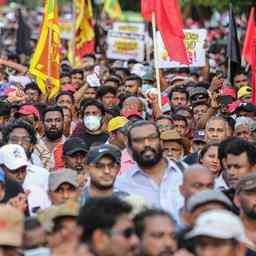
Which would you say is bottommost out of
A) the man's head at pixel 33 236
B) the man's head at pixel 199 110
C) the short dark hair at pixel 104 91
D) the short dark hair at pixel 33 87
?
the man's head at pixel 33 236

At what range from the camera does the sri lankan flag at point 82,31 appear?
24562mm

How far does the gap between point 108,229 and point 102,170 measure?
2.70 m

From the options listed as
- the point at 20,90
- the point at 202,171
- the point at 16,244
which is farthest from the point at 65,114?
the point at 16,244

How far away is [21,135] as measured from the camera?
1413cm

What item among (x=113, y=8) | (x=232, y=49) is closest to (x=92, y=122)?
(x=232, y=49)

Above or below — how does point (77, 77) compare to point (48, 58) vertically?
below

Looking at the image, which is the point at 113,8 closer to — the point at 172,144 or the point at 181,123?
the point at 181,123

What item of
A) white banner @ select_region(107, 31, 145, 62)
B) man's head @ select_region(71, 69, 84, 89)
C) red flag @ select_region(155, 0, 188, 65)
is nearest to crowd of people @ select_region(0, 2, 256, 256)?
red flag @ select_region(155, 0, 188, 65)

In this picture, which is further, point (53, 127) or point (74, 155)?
point (53, 127)

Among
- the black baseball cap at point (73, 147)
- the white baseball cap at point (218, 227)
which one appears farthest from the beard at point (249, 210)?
the black baseball cap at point (73, 147)

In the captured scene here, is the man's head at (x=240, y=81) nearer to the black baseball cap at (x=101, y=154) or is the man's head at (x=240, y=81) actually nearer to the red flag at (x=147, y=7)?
the red flag at (x=147, y=7)

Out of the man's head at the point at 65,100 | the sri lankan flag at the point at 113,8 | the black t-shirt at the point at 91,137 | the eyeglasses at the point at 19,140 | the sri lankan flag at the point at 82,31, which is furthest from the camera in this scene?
the sri lankan flag at the point at 113,8

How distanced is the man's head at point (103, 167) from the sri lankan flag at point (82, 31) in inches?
503

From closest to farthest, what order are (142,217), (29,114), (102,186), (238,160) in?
(142,217)
(102,186)
(238,160)
(29,114)
